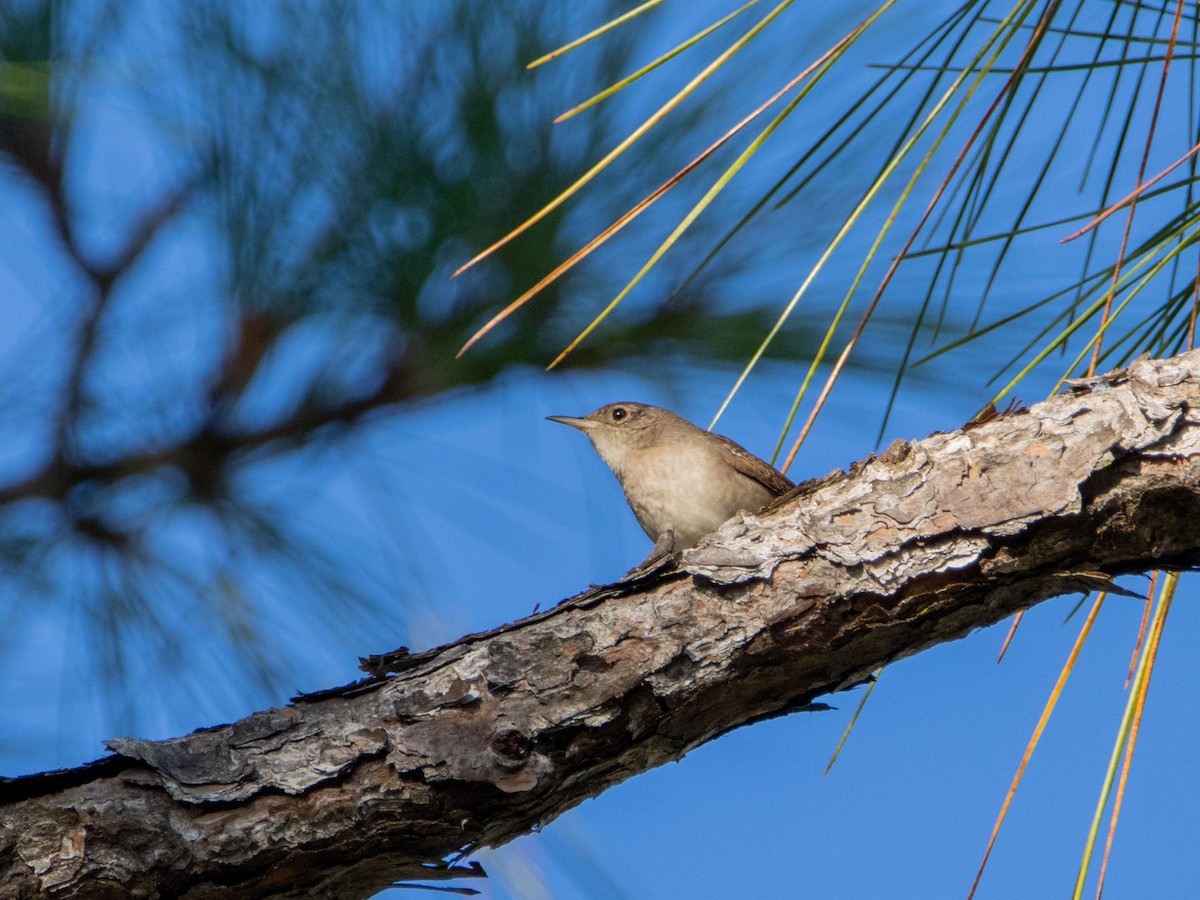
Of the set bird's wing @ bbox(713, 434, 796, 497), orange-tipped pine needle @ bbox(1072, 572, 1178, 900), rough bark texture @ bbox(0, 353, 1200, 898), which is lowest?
orange-tipped pine needle @ bbox(1072, 572, 1178, 900)

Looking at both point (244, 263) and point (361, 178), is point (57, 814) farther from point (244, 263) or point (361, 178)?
point (361, 178)

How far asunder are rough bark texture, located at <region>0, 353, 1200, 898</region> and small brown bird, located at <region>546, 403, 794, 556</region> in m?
1.45

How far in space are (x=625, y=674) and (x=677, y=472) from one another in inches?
70.1

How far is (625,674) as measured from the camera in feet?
8.12

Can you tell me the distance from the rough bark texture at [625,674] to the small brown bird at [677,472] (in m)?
1.45

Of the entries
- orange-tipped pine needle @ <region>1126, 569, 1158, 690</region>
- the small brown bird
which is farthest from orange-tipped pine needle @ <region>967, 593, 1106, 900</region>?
the small brown bird

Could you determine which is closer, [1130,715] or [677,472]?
[1130,715]

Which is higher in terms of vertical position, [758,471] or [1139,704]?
[758,471]

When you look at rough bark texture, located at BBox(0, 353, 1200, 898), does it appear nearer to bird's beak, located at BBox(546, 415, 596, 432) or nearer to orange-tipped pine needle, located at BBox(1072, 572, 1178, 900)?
orange-tipped pine needle, located at BBox(1072, 572, 1178, 900)

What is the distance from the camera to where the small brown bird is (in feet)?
13.5

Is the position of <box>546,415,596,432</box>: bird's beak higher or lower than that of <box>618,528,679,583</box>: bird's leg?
higher

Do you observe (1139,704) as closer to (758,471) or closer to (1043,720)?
(1043,720)

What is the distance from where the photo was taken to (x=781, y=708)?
8.68ft

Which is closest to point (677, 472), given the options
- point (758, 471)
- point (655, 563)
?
point (758, 471)
